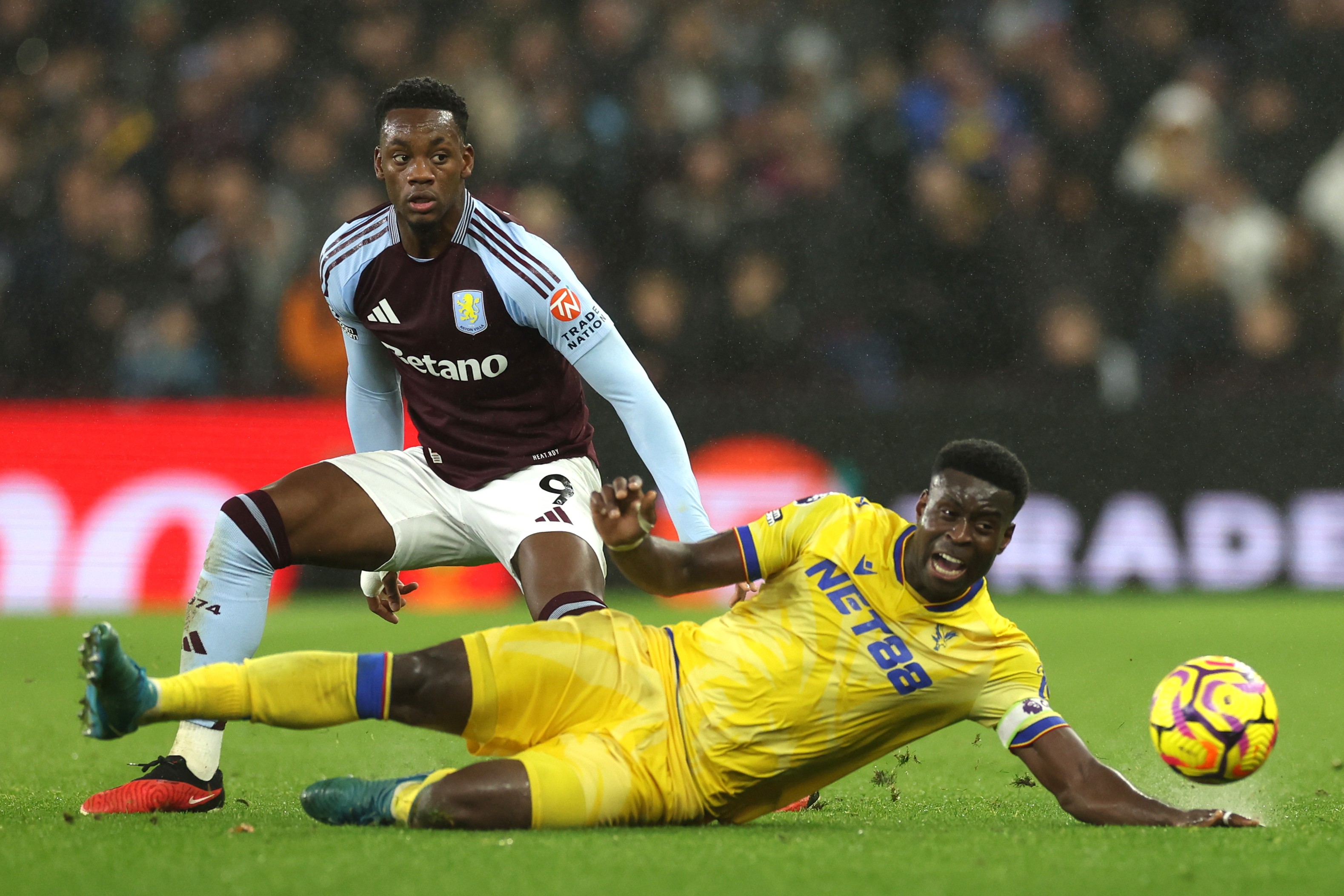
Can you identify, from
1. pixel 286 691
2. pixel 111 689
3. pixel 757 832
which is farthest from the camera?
pixel 757 832

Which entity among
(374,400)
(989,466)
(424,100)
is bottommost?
(989,466)

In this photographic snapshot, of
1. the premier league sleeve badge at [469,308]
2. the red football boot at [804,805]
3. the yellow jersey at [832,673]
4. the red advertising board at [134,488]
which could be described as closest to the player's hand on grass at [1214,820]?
the yellow jersey at [832,673]

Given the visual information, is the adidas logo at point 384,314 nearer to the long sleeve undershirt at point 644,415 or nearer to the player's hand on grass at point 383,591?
the long sleeve undershirt at point 644,415

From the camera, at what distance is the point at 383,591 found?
17.7ft

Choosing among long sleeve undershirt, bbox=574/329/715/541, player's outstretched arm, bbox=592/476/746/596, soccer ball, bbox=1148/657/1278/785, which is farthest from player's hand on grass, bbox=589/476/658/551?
soccer ball, bbox=1148/657/1278/785

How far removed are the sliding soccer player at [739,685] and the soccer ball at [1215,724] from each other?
0.13 m

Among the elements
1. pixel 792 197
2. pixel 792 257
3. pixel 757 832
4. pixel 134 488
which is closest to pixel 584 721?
pixel 757 832

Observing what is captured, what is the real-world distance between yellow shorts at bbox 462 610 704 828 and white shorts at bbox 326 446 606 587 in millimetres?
647

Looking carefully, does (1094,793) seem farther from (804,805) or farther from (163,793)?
(163,793)

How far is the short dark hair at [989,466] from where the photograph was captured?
4.18 metres

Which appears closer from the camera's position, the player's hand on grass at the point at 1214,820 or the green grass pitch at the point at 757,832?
the green grass pitch at the point at 757,832

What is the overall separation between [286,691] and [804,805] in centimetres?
180

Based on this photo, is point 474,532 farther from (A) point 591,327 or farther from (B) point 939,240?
(B) point 939,240

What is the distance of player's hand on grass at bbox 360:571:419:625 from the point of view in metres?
5.37
